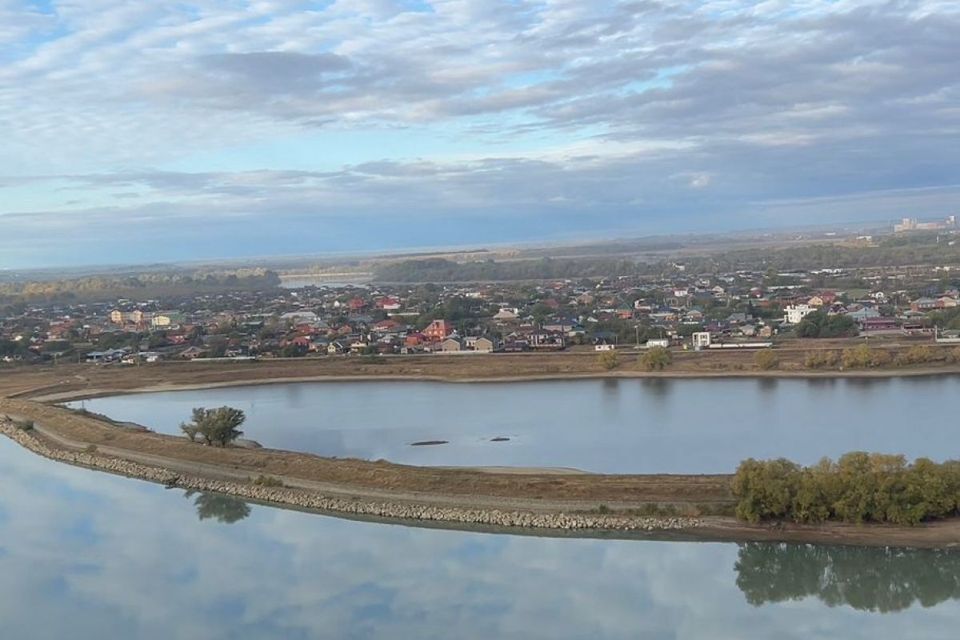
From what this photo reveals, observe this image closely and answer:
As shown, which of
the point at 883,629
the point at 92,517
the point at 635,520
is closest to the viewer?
the point at 883,629

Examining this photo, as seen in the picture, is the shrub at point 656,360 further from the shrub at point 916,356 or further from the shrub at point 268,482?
the shrub at point 268,482

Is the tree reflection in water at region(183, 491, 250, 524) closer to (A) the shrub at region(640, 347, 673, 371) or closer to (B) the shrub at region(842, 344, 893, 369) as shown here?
(A) the shrub at region(640, 347, 673, 371)

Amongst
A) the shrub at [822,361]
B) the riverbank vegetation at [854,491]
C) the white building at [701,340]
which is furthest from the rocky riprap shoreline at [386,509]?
the white building at [701,340]

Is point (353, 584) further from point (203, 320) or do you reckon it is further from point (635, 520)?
point (203, 320)

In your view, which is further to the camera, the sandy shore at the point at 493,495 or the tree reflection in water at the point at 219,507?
the tree reflection in water at the point at 219,507

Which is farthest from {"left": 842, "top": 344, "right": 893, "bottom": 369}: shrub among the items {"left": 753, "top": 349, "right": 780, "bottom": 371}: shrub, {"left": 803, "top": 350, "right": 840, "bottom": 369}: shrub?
{"left": 753, "top": 349, "right": 780, "bottom": 371}: shrub

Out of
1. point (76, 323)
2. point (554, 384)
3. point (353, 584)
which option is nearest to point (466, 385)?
point (554, 384)

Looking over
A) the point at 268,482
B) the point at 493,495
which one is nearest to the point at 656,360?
the point at 493,495
